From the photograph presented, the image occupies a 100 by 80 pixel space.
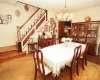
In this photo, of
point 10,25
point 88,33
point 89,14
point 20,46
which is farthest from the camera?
point 10,25

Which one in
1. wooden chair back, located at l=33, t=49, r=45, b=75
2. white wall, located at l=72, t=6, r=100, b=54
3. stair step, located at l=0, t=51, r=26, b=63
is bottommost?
stair step, located at l=0, t=51, r=26, b=63

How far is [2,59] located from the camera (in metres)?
3.16

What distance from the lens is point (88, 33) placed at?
13.2ft

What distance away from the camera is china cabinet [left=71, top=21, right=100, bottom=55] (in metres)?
3.80

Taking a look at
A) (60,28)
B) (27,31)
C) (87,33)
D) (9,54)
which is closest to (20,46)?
(9,54)

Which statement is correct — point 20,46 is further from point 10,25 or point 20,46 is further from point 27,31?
point 10,25

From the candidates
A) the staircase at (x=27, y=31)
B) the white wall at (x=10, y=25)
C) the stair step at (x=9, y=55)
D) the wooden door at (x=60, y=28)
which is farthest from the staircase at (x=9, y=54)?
the wooden door at (x=60, y=28)

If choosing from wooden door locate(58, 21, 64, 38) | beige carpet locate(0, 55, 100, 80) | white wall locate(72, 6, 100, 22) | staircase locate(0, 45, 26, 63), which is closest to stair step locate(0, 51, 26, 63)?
staircase locate(0, 45, 26, 63)

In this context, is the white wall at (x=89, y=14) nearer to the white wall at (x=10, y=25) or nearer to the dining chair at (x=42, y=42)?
the dining chair at (x=42, y=42)

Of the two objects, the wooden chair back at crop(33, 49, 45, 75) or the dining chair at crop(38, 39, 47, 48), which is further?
the dining chair at crop(38, 39, 47, 48)

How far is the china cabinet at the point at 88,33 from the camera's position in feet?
12.5

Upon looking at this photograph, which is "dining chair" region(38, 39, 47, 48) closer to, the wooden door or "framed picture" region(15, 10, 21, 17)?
the wooden door

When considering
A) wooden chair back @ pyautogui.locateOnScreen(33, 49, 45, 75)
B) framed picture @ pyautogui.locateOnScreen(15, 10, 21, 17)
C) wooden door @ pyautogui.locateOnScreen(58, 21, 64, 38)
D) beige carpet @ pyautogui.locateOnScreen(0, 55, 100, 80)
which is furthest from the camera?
wooden door @ pyautogui.locateOnScreen(58, 21, 64, 38)

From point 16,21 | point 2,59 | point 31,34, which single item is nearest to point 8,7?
point 16,21
